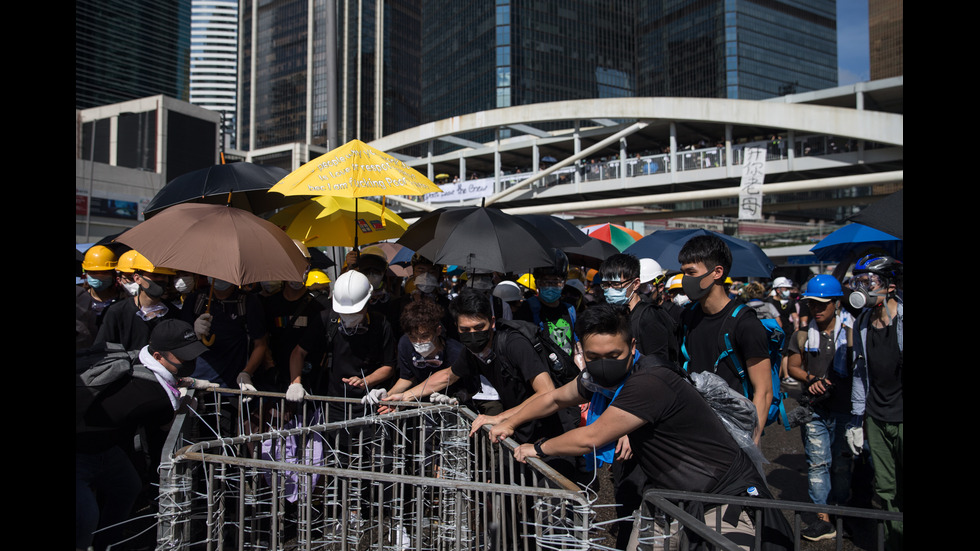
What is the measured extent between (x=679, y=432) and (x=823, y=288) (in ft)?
11.9

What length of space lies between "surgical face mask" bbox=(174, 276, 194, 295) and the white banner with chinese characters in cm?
2701

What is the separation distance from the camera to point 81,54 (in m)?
119

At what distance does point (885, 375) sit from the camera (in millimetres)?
4328

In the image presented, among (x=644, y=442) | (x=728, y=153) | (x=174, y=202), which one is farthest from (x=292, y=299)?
(x=728, y=153)

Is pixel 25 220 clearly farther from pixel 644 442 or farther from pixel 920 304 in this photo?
pixel 920 304

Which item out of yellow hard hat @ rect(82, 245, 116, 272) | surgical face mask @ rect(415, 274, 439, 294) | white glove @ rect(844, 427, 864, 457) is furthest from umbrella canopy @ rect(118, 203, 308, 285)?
white glove @ rect(844, 427, 864, 457)

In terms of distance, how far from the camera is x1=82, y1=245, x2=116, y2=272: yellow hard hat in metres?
5.95

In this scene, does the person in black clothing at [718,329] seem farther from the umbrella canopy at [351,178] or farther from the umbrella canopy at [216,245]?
the umbrella canopy at [216,245]

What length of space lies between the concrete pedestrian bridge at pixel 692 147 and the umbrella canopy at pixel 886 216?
25.0 m

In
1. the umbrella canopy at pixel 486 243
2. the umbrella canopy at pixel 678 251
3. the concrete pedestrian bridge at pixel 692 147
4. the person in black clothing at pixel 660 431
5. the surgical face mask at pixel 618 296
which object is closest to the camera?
the person in black clothing at pixel 660 431

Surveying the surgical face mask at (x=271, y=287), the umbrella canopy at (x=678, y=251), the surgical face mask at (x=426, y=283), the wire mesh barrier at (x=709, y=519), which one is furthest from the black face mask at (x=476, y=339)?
the umbrella canopy at (x=678, y=251)

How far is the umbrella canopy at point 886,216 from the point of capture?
436 cm

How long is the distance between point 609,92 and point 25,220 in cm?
14150

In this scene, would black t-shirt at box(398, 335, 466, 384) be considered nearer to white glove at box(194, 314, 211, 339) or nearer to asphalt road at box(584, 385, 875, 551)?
white glove at box(194, 314, 211, 339)
